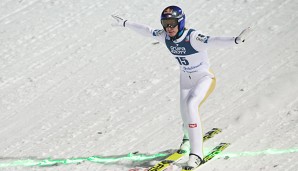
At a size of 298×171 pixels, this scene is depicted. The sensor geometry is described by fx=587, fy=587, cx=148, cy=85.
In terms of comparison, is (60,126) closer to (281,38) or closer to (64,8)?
(281,38)

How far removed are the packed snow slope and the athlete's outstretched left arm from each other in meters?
1.70

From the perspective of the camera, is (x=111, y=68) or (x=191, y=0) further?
(x=191, y=0)

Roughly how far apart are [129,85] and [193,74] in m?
3.57

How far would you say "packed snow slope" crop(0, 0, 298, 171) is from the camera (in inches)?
364

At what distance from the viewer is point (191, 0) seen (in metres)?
15.5

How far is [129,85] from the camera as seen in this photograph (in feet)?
39.2

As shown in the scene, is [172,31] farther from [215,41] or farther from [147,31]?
[147,31]

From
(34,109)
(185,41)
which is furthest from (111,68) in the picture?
(185,41)

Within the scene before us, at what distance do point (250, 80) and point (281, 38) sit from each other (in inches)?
77.8

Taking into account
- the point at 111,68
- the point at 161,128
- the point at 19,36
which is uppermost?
the point at 19,36

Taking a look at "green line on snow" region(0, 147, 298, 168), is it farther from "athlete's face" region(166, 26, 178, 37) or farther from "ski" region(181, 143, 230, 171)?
"athlete's face" region(166, 26, 178, 37)

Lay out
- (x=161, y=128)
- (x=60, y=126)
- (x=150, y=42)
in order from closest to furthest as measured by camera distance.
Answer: (x=161, y=128)
(x=60, y=126)
(x=150, y=42)

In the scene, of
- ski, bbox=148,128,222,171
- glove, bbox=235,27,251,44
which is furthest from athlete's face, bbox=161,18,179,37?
ski, bbox=148,128,222,171

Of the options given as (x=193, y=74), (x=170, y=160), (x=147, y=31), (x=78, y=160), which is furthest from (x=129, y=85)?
(x=170, y=160)
